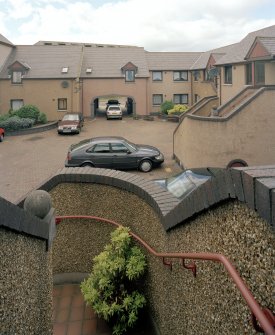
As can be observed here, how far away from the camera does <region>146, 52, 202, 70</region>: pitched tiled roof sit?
158 feet

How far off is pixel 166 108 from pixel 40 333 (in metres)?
40.3

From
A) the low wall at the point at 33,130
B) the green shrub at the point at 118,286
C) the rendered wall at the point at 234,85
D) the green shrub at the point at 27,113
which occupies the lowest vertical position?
the green shrub at the point at 118,286

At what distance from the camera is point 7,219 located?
3.88m

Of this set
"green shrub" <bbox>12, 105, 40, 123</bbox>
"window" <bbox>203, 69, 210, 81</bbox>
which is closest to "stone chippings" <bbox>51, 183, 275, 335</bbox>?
"green shrub" <bbox>12, 105, 40, 123</bbox>

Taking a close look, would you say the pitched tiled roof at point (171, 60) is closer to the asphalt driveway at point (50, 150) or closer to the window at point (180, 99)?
the window at point (180, 99)

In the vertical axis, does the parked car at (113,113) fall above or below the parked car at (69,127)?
above

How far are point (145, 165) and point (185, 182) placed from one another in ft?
33.1

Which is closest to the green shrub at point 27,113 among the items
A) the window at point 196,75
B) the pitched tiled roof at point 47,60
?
the pitched tiled roof at point 47,60

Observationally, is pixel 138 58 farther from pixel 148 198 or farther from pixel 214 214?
pixel 214 214

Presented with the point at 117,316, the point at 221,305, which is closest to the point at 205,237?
the point at 221,305

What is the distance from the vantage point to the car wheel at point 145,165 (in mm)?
19812

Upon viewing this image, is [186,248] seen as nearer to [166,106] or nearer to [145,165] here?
[145,165]

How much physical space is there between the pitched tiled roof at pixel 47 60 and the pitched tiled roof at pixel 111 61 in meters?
1.47

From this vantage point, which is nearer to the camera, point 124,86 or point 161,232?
point 161,232
